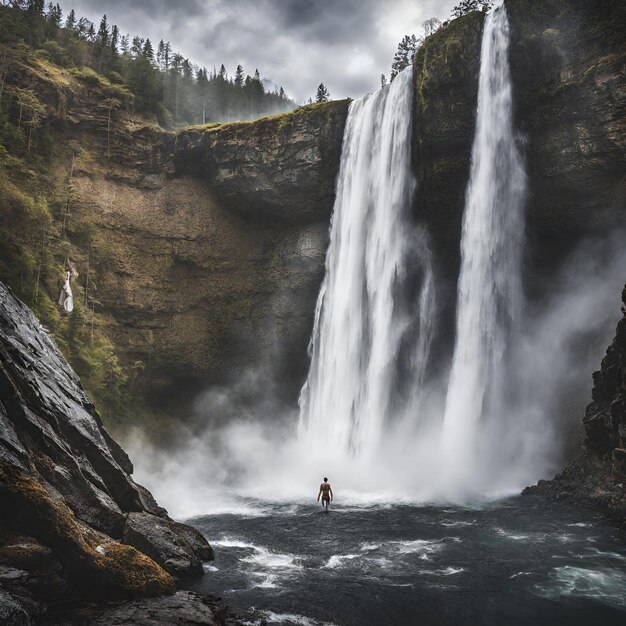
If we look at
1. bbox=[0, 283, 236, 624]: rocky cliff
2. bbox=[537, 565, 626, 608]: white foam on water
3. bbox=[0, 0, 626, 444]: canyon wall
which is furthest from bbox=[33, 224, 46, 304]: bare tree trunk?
bbox=[537, 565, 626, 608]: white foam on water

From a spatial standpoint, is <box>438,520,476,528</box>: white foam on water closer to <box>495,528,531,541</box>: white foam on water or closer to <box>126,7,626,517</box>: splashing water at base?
<box>495,528,531,541</box>: white foam on water

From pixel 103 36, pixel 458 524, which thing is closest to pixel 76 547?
pixel 458 524

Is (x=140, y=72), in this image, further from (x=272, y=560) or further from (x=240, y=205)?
(x=272, y=560)

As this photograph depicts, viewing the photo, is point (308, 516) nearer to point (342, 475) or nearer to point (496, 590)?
point (342, 475)

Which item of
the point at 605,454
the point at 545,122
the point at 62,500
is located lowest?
the point at 62,500

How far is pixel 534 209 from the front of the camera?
2791 cm

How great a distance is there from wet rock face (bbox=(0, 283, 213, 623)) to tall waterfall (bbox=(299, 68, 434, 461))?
14882mm

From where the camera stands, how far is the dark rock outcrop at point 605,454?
1844 centimetres

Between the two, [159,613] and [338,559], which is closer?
[159,613]

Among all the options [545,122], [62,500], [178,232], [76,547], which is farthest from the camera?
[178,232]

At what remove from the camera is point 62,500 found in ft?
37.2

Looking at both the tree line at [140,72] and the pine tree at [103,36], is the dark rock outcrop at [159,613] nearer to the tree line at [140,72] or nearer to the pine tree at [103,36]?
the tree line at [140,72]

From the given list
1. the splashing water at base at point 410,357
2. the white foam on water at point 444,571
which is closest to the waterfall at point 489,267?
the splashing water at base at point 410,357

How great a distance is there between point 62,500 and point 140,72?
123ft
